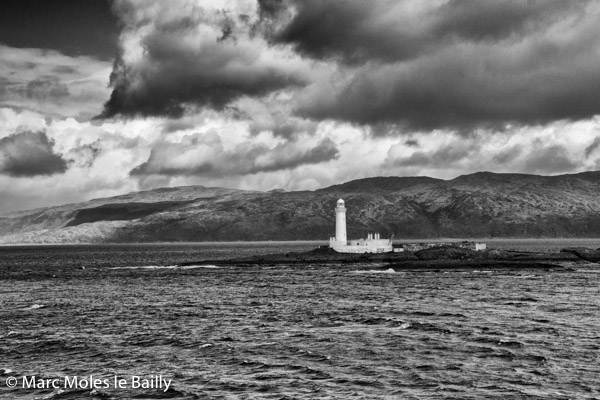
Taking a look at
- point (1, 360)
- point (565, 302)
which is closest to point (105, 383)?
point (1, 360)

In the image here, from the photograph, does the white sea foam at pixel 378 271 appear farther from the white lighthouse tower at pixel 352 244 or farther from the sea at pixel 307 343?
the white lighthouse tower at pixel 352 244

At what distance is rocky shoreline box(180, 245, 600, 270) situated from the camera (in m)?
94.9

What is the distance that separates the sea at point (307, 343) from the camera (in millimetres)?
25172

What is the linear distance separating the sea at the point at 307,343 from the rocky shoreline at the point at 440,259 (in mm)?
28520

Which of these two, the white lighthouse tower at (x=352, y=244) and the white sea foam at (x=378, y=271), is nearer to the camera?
the white sea foam at (x=378, y=271)

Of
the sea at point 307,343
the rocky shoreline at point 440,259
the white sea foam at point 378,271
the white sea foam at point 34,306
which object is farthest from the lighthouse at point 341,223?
the white sea foam at point 34,306

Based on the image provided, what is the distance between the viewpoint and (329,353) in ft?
102

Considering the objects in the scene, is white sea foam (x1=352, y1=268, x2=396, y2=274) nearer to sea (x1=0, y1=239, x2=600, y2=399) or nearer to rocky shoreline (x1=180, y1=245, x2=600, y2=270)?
rocky shoreline (x1=180, y1=245, x2=600, y2=270)

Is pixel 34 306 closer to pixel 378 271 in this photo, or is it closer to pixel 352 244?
pixel 378 271

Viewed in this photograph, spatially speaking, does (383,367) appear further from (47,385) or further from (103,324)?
(103,324)

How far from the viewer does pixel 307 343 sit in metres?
33.8

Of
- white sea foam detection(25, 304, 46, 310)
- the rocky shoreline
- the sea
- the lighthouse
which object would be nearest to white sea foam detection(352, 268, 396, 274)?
the rocky shoreline

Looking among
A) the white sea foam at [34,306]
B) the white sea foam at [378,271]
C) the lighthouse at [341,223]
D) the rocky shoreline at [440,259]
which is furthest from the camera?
the lighthouse at [341,223]

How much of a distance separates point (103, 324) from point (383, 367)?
2265cm
